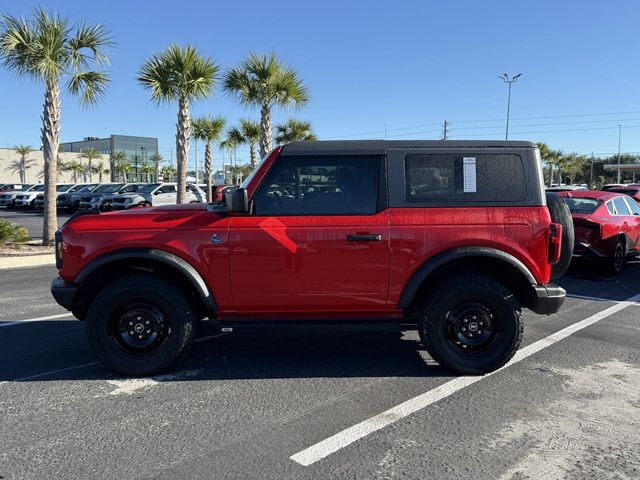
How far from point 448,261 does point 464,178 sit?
0.72 m

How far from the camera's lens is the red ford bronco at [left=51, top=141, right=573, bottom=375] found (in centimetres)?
421

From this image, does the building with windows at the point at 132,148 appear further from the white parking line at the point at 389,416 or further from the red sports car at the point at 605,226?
the white parking line at the point at 389,416

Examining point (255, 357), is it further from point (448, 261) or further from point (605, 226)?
point (605, 226)

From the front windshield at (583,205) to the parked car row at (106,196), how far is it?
10.7 m

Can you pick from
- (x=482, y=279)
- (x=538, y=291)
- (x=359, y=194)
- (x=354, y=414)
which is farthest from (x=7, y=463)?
(x=538, y=291)

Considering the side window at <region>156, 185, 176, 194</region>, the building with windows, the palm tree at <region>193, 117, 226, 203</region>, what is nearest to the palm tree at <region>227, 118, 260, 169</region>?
the palm tree at <region>193, 117, 226, 203</region>

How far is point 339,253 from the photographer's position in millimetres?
4207

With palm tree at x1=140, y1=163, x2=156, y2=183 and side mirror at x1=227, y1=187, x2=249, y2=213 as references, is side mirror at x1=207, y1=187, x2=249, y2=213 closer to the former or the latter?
side mirror at x1=227, y1=187, x2=249, y2=213

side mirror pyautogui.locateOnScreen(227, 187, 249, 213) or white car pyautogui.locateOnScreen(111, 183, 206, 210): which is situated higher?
white car pyautogui.locateOnScreen(111, 183, 206, 210)

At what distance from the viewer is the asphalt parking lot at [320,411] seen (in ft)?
9.85

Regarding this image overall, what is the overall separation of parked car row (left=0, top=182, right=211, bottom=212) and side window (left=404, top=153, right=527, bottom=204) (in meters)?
13.1

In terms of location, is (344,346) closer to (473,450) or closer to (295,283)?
(295,283)

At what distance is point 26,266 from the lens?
10.9 m

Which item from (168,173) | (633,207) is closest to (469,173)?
(633,207)
